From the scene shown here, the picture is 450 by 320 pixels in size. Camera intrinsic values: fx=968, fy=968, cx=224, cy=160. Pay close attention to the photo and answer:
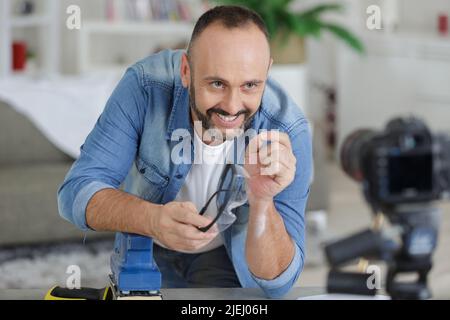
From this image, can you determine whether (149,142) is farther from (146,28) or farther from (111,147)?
(146,28)

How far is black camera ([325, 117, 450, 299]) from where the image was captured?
0.55 meters

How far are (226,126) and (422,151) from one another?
0.41ft

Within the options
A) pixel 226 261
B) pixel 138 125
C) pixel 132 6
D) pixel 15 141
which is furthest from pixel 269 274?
pixel 132 6

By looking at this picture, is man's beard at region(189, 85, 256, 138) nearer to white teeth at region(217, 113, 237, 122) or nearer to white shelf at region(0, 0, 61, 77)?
white teeth at region(217, 113, 237, 122)

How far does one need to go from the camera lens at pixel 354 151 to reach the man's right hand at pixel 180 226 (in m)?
0.09

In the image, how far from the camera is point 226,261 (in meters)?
0.68

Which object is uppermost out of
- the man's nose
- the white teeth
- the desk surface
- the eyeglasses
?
the man's nose

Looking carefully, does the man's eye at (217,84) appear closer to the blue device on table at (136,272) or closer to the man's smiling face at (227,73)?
the man's smiling face at (227,73)

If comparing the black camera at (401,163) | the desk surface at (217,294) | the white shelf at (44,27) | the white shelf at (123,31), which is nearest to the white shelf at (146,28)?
the white shelf at (123,31)

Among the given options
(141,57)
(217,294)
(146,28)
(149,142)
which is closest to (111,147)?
(149,142)

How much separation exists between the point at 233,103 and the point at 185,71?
0.04 m

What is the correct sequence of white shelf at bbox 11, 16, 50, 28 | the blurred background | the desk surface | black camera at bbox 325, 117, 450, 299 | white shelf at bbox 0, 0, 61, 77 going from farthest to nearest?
1. white shelf at bbox 11, 16, 50, 28
2. white shelf at bbox 0, 0, 61, 77
3. the blurred background
4. the desk surface
5. black camera at bbox 325, 117, 450, 299

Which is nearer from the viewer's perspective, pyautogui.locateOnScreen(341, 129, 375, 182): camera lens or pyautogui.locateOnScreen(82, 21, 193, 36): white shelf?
pyautogui.locateOnScreen(341, 129, 375, 182): camera lens

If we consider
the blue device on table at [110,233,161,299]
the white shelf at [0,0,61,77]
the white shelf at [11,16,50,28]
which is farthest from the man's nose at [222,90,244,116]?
the white shelf at [11,16,50,28]
